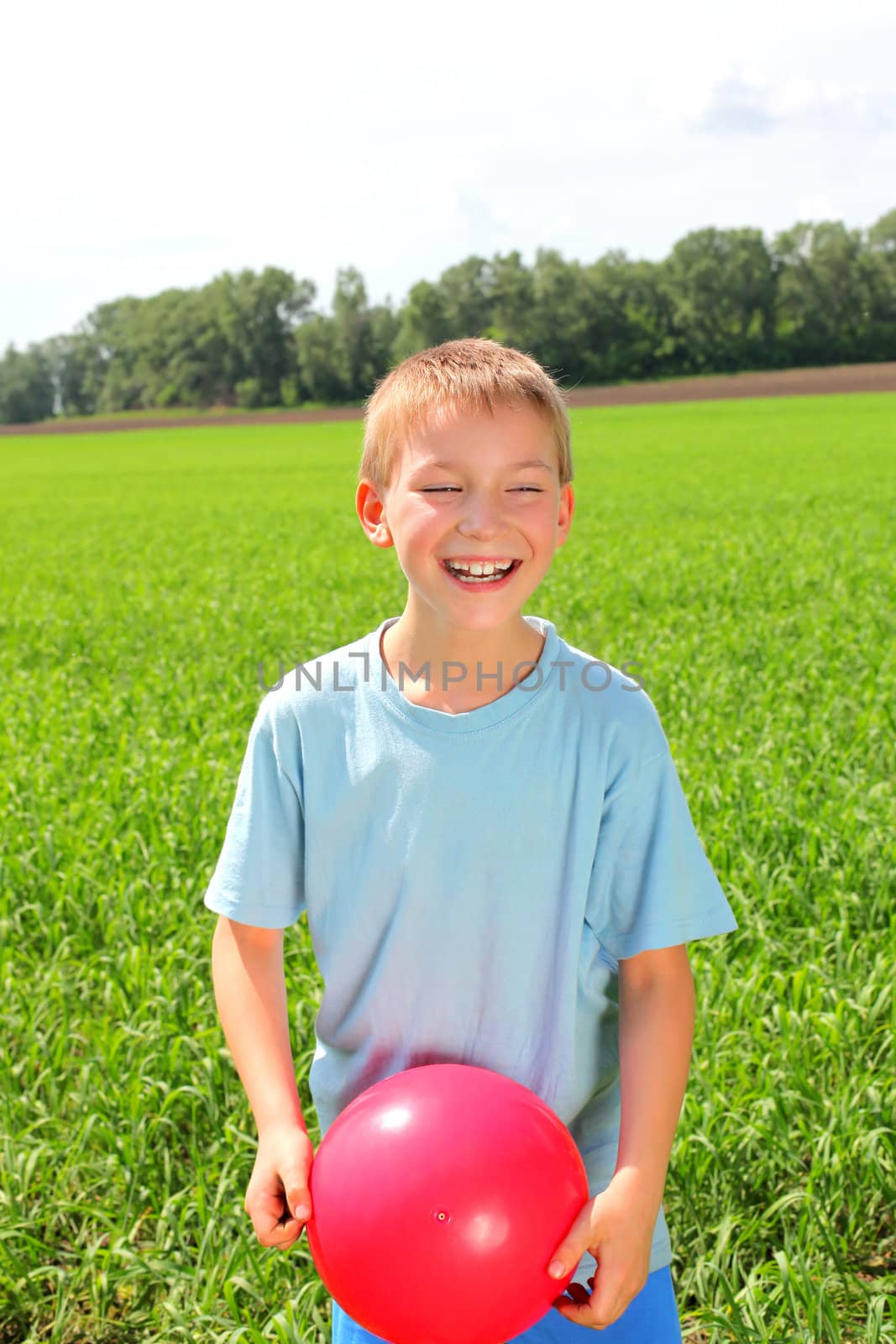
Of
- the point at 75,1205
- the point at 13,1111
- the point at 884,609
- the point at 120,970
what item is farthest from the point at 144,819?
the point at 884,609

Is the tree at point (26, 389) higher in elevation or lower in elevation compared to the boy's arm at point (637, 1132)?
higher

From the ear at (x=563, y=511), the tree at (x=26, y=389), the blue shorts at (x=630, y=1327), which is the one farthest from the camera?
the tree at (x=26, y=389)

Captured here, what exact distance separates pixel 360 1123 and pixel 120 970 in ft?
8.79

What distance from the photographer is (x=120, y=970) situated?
4.09 meters

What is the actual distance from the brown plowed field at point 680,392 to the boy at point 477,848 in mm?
65718

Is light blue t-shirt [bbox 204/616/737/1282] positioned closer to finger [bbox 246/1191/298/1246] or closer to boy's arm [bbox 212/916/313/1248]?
boy's arm [bbox 212/916/313/1248]

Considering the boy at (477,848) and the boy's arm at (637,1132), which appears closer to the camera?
the boy's arm at (637,1132)

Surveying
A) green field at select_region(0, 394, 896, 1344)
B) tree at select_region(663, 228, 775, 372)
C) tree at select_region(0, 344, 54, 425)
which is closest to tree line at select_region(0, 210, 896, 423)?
tree at select_region(663, 228, 775, 372)

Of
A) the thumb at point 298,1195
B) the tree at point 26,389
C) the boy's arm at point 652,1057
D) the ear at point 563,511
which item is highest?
the tree at point 26,389

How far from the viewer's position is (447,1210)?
1.55 metres

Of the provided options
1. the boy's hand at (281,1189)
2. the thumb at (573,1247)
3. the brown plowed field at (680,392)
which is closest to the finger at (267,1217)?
the boy's hand at (281,1189)

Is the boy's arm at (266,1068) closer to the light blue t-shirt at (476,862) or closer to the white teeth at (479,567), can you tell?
the light blue t-shirt at (476,862)

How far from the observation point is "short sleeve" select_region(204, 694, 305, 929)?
181cm

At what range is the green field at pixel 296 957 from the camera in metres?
2.84
